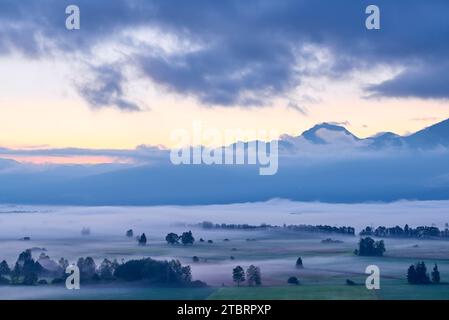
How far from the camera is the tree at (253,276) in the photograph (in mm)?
16312

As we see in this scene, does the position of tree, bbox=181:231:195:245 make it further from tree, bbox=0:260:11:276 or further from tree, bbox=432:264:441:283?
tree, bbox=432:264:441:283

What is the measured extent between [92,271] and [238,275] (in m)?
2.72

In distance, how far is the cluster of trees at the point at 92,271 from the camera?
53.3 ft

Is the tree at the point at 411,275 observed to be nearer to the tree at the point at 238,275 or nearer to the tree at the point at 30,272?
the tree at the point at 238,275

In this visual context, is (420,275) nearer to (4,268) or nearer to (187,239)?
(187,239)

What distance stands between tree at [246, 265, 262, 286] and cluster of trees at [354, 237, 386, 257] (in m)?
1.92

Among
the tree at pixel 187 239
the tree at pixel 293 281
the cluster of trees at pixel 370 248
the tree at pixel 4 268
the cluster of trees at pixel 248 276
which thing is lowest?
the tree at pixel 293 281

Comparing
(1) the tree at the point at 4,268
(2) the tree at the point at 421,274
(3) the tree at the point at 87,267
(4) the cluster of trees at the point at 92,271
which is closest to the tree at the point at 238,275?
(4) the cluster of trees at the point at 92,271

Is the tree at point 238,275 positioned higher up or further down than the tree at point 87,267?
further down

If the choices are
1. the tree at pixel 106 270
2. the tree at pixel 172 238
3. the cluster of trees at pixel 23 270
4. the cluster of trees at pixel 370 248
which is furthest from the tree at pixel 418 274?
the cluster of trees at pixel 23 270

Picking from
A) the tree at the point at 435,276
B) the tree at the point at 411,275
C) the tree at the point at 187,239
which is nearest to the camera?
the tree at the point at 411,275

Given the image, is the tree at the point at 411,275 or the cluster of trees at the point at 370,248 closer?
the tree at the point at 411,275

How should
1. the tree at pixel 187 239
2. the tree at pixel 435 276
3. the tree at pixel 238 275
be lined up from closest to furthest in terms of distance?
1. the tree at pixel 238 275
2. the tree at pixel 435 276
3. the tree at pixel 187 239
